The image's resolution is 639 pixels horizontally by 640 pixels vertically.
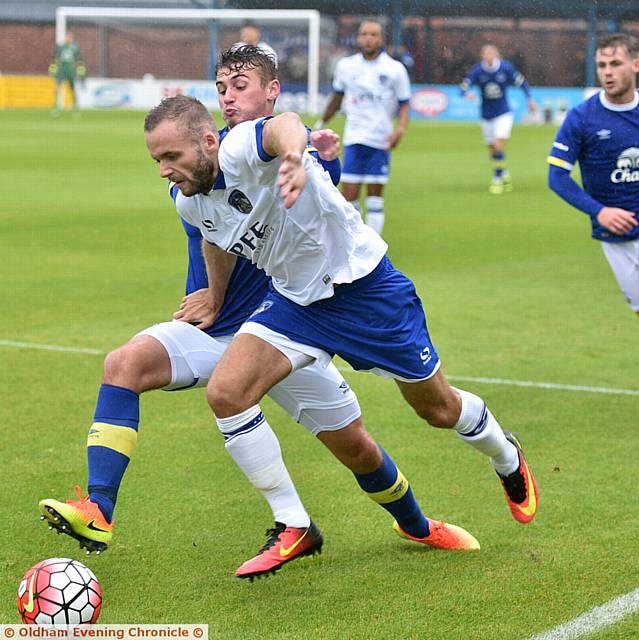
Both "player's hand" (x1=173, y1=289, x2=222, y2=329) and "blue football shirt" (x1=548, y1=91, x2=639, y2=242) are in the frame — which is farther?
"blue football shirt" (x1=548, y1=91, x2=639, y2=242)

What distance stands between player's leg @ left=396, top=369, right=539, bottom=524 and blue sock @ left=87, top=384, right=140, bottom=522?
1.02 metres

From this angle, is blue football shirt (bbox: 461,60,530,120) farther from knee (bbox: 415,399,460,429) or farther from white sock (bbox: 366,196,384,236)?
knee (bbox: 415,399,460,429)

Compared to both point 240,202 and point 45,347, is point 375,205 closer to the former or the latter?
point 45,347

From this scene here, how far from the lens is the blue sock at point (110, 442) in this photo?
4.11m

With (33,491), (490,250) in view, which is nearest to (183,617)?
(33,491)

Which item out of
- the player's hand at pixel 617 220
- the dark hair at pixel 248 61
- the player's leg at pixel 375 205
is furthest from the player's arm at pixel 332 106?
the dark hair at pixel 248 61

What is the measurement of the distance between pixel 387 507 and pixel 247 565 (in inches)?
25.9

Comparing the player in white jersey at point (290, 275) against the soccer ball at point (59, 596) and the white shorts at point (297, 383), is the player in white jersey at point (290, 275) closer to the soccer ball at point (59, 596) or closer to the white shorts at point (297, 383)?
the white shorts at point (297, 383)

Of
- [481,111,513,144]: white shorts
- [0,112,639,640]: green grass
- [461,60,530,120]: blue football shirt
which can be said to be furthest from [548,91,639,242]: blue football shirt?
[461,60,530,120]: blue football shirt

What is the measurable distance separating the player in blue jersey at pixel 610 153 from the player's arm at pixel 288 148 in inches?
117

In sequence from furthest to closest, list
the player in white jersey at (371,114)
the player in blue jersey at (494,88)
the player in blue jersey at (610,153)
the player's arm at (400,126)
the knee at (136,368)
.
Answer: the player in blue jersey at (494,88)
the player's arm at (400,126)
the player in white jersey at (371,114)
the player in blue jersey at (610,153)
the knee at (136,368)

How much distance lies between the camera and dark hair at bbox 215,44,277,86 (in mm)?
4656

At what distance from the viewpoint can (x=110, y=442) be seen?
4.19 meters

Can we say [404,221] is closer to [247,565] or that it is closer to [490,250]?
[490,250]
